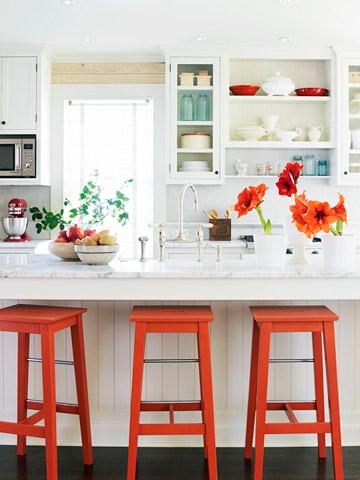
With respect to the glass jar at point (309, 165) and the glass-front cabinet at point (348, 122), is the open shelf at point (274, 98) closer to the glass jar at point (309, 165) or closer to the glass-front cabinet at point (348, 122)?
the glass-front cabinet at point (348, 122)

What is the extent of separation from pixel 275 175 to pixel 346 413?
268cm

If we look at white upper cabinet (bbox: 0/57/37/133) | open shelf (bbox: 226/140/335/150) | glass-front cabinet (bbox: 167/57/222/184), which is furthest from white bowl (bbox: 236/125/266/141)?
white upper cabinet (bbox: 0/57/37/133)

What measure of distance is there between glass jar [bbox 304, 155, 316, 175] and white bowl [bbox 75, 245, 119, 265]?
2.83 m

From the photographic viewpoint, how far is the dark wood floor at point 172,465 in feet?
8.84

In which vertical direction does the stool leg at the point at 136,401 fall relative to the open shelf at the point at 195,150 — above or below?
below

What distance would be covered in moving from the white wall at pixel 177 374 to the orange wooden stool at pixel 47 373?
18 centimetres

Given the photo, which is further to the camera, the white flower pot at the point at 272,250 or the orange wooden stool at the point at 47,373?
the white flower pot at the point at 272,250

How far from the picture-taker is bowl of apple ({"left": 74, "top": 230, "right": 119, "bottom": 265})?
111 inches

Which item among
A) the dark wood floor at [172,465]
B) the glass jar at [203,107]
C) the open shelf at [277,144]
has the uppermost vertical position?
the glass jar at [203,107]

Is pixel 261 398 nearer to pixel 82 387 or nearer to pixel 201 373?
pixel 201 373

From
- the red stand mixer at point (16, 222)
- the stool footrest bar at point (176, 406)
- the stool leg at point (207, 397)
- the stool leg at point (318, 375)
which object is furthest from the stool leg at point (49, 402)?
the red stand mixer at point (16, 222)

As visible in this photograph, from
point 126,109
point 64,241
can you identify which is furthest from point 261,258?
point 126,109

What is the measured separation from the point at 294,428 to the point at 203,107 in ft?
10.7

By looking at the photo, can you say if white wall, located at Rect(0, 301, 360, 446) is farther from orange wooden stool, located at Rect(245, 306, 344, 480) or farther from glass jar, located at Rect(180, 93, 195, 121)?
glass jar, located at Rect(180, 93, 195, 121)
